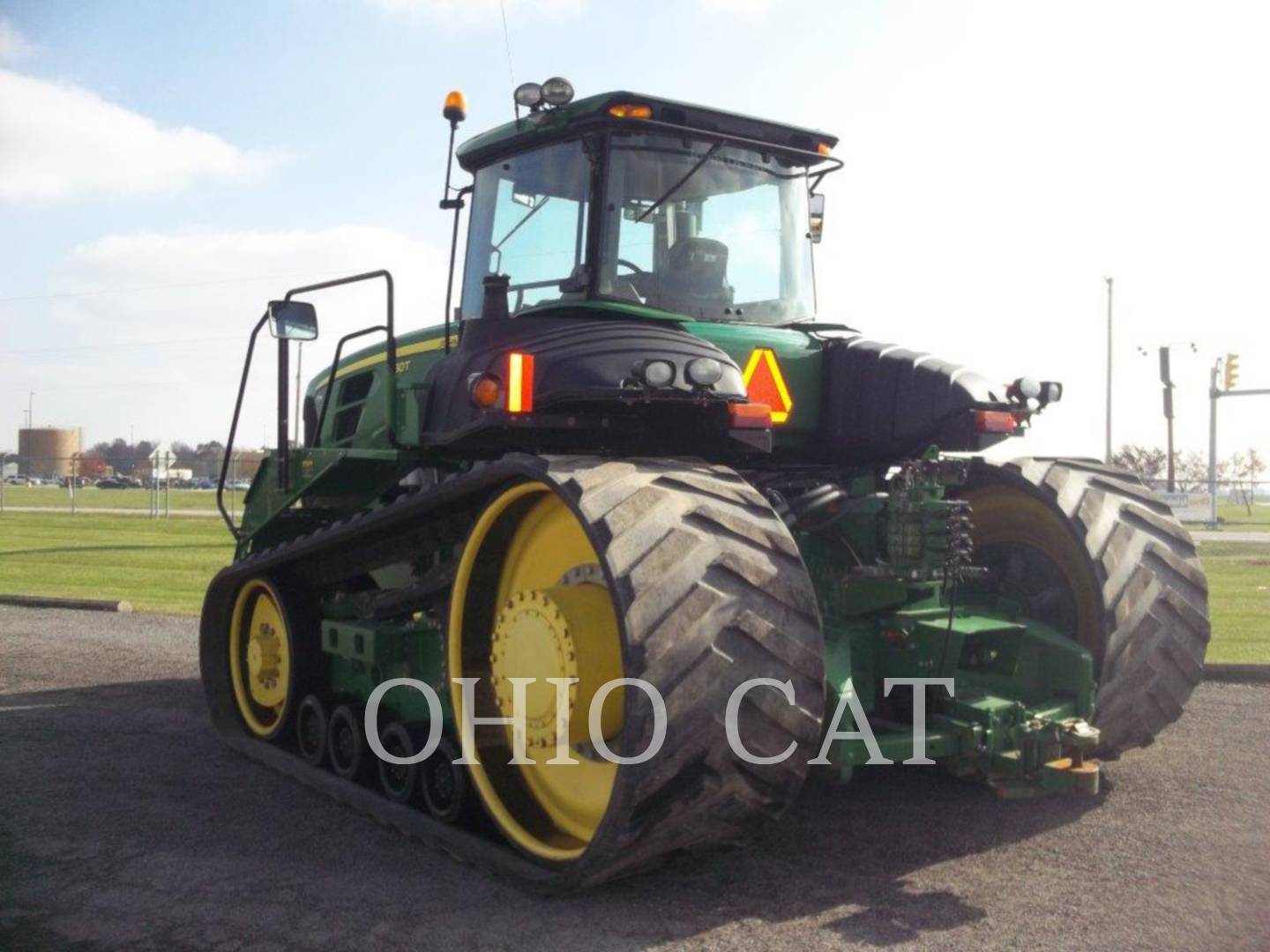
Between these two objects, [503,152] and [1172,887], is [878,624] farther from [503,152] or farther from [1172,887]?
[503,152]

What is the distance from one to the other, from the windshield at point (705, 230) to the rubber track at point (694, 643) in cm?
136

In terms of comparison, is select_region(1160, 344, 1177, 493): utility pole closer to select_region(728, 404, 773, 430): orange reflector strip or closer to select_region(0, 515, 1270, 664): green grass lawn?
select_region(0, 515, 1270, 664): green grass lawn

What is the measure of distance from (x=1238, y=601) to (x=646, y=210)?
11715mm

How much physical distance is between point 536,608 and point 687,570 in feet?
2.88

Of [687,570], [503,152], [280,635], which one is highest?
[503,152]

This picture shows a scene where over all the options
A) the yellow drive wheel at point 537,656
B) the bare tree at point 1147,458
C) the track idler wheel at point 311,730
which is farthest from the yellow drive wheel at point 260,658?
the bare tree at point 1147,458

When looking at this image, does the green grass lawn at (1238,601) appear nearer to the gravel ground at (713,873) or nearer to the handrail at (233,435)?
the gravel ground at (713,873)

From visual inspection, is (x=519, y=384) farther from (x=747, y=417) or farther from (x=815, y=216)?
(x=815, y=216)

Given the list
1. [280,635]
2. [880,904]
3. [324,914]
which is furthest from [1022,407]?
[280,635]

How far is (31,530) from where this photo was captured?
3027 centimetres

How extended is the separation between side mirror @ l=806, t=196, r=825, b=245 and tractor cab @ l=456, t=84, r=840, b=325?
30mm

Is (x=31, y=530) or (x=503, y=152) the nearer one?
(x=503, y=152)

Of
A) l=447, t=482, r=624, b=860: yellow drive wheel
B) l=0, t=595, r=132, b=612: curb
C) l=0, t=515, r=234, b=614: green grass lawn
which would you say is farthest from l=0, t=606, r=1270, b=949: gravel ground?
l=0, t=515, r=234, b=614: green grass lawn

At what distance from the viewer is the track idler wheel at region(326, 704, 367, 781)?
250 inches
